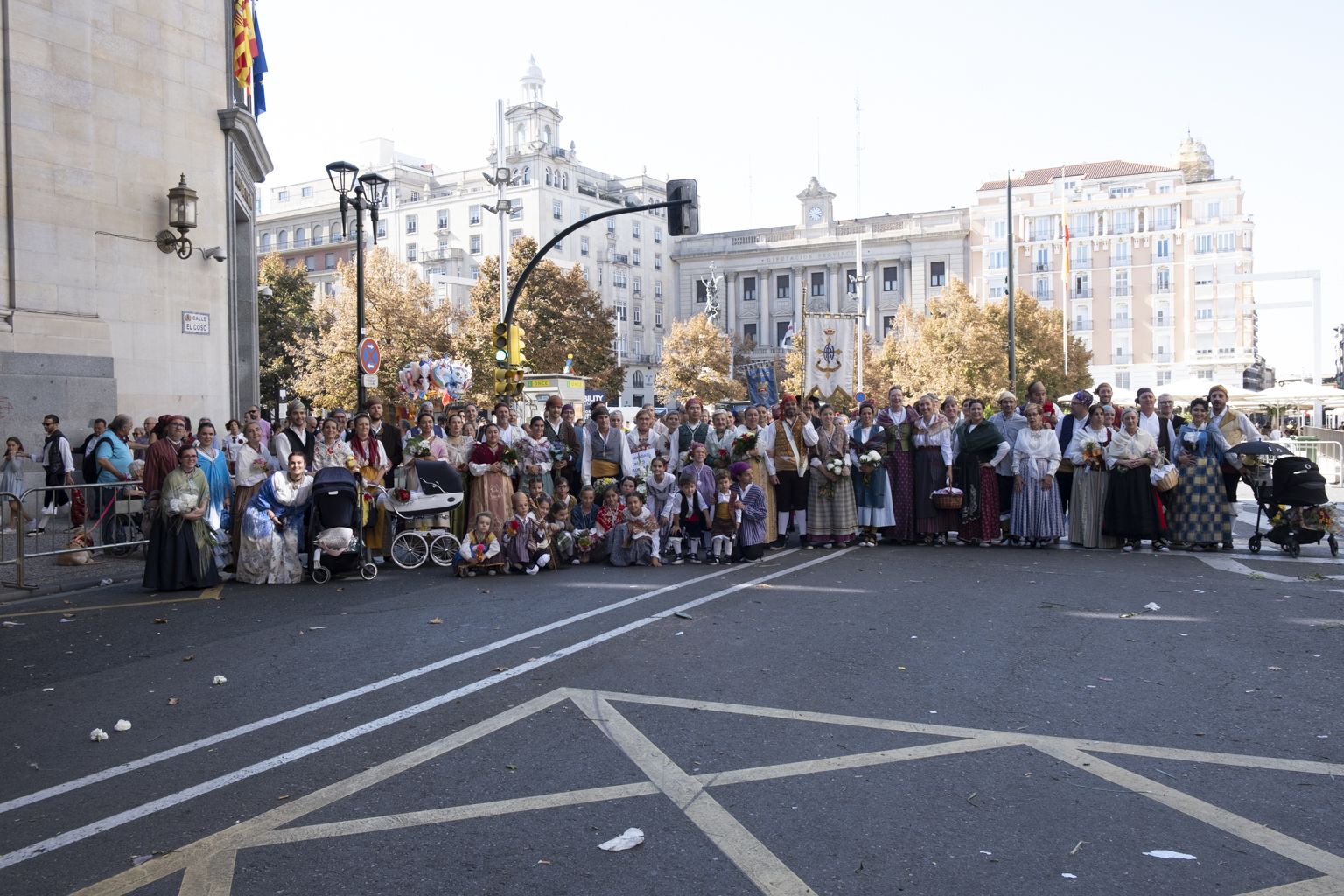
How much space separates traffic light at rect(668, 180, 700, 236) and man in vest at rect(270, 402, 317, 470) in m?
8.23

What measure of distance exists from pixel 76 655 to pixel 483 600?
133 inches

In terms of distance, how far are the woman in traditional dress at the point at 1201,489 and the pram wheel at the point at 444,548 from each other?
881 cm

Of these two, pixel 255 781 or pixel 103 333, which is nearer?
pixel 255 781

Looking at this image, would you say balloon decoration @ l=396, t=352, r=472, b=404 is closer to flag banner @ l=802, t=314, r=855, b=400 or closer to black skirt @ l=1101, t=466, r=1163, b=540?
flag banner @ l=802, t=314, r=855, b=400

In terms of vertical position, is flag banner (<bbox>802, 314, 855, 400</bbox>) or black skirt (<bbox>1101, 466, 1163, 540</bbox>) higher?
flag banner (<bbox>802, 314, 855, 400</bbox>)

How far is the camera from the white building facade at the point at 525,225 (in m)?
92.4

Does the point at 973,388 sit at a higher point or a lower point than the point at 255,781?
higher

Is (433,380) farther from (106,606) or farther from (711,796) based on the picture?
(711,796)

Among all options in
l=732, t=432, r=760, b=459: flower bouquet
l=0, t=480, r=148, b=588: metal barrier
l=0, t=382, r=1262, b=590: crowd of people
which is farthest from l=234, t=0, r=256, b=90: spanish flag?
l=732, t=432, r=760, b=459: flower bouquet

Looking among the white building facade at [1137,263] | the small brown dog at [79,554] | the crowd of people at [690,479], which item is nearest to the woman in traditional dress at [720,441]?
the crowd of people at [690,479]

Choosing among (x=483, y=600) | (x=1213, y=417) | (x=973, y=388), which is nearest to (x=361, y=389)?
(x=483, y=600)

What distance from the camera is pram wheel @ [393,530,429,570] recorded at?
12.6 m

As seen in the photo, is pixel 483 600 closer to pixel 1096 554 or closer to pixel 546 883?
pixel 546 883

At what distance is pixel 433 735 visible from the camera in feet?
18.3
